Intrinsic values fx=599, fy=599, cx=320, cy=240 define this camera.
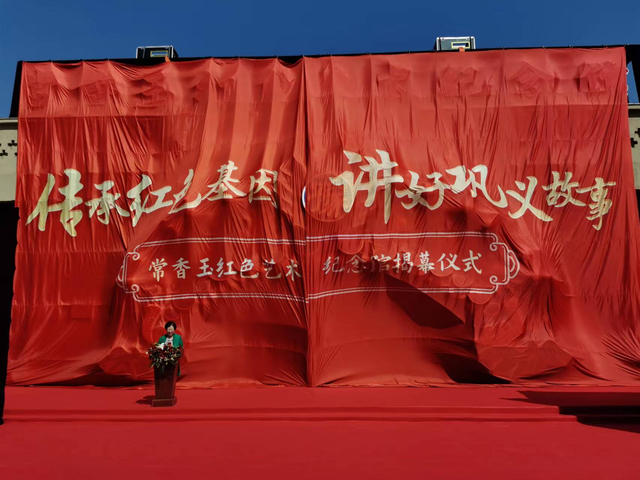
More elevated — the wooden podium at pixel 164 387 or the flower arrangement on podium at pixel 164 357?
the flower arrangement on podium at pixel 164 357

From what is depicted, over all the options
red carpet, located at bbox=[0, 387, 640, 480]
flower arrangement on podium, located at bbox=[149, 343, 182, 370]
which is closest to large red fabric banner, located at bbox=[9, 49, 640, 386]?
red carpet, located at bbox=[0, 387, 640, 480]

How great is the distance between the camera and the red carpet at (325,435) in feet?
16.3

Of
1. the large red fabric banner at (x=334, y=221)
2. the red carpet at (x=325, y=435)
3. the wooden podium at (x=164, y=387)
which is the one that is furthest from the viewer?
the large red fabric banner at (x=334, y=221)

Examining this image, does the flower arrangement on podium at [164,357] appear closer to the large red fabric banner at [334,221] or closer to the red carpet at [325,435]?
the red carpet at [325,435]

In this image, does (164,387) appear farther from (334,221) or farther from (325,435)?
(334,221)

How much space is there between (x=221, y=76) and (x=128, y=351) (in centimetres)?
507

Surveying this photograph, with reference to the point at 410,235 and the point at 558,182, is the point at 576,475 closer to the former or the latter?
the point at 410,235

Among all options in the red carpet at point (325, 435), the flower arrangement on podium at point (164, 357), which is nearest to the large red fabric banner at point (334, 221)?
the red carpet at point (325, 435)

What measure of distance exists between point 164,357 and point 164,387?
39 cm

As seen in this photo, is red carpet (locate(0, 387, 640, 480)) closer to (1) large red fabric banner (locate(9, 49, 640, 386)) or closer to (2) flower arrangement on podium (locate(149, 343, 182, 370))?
(2) flower arrangement on podium (locate(149, 343, 182, 370))

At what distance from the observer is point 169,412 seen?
289 inches

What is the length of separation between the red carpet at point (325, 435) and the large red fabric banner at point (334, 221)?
0.87 m

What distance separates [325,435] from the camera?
6312 millimetres

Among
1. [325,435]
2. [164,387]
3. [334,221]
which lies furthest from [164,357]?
[334,221]
